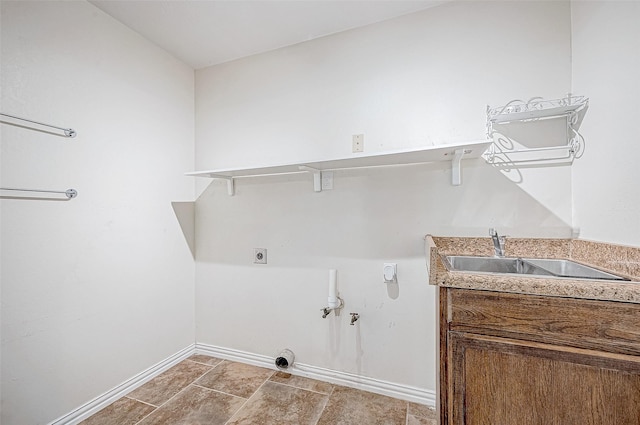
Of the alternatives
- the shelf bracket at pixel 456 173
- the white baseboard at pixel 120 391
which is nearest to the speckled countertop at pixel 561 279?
the shelf bracket at pixel 456 173

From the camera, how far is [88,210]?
4.89ft

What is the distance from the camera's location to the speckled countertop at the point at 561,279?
743 mm

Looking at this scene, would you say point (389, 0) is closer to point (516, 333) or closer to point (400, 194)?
point (400, 194)

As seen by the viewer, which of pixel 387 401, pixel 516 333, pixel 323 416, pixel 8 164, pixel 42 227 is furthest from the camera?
pixel 387 401

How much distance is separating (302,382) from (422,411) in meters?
0.74

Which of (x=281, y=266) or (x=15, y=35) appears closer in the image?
(x=15, y=35)

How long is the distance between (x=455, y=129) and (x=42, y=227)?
2232 mm

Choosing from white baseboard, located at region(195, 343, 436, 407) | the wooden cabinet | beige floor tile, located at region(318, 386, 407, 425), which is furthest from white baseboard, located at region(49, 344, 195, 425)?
the wooden cabinet

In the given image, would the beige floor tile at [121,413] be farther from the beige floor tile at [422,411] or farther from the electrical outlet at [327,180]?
the electrical outlet at [327,180]

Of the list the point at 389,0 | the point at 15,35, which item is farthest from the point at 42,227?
the point at 389,0

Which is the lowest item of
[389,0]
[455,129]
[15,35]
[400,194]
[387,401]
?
[387,401]

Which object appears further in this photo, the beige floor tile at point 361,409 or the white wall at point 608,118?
the beige floor tile at point 361,409

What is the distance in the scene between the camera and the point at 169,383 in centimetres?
173

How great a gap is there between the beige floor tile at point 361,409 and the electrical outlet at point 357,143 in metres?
1.52
